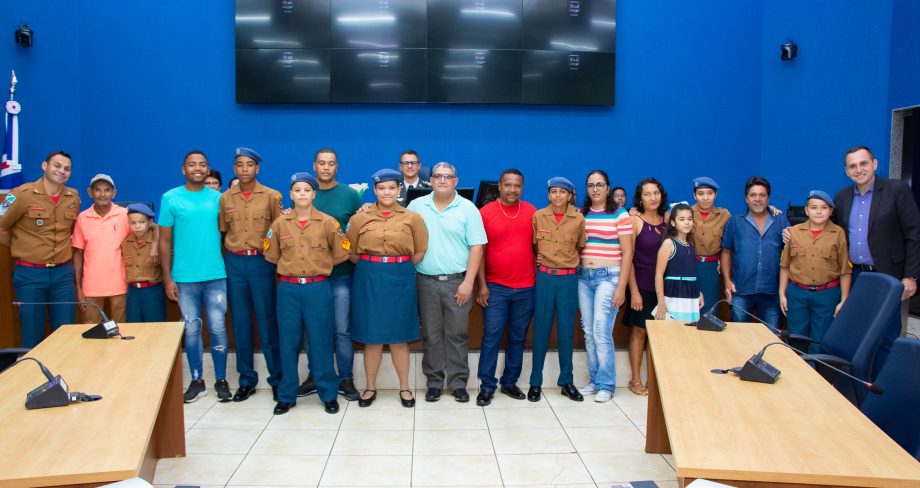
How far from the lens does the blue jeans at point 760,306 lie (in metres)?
4.68

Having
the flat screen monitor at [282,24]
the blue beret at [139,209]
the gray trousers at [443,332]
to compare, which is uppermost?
the flat screen monitor at [282,24]

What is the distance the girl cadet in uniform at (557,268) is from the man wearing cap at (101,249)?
107 inches

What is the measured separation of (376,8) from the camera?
6922mm

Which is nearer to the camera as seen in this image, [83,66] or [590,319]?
[590,319]

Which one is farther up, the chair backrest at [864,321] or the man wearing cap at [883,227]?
the man wearing cap at [883,227]

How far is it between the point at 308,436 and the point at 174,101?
4.50 metres

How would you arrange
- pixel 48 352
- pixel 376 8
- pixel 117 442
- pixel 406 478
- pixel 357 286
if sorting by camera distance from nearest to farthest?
pixel 117 442 → pixel 48 352 → pixel 406 478 → pixel 357 286 → pixel 376 8

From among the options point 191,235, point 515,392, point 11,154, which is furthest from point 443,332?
point 11,154

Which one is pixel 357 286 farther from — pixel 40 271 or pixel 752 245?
pixel 752 245

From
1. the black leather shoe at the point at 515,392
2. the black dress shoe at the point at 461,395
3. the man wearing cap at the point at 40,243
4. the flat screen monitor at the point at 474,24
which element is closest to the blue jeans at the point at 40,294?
the man wearing cap at the point at 40,243

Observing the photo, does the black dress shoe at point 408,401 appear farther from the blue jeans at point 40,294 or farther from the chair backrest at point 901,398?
the chair backrest at point 901,398

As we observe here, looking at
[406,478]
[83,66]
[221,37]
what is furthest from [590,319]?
[83,66]

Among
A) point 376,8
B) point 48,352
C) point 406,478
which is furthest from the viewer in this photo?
point 376,8

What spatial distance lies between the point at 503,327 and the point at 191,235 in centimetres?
212
